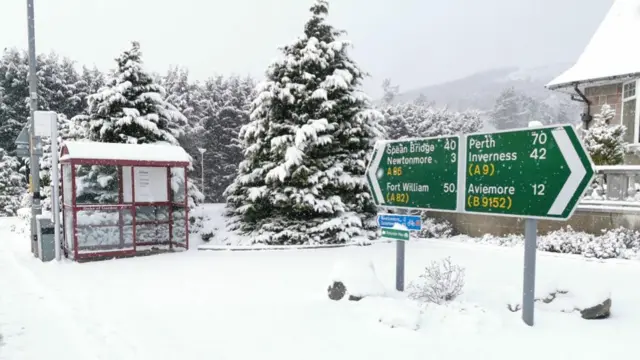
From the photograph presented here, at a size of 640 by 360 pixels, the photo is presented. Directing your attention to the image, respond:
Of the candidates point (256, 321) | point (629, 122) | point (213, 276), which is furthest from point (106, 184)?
point (629, 122)

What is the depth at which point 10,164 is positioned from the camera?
30.6 m

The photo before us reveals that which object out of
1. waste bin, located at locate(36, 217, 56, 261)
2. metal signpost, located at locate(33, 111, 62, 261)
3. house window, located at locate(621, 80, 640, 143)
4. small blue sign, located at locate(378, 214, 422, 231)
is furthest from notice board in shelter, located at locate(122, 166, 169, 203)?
house window, located at locate(621, 80, 640, 143)

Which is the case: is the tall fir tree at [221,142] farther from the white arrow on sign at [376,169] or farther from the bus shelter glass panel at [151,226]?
the white arrow on sign at [376,169]

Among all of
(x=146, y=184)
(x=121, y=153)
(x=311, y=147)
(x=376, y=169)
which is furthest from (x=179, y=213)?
(x=376, y=169)

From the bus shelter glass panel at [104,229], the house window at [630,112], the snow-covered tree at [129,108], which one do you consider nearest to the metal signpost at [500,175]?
the bus shelter glass panel at [104,229]

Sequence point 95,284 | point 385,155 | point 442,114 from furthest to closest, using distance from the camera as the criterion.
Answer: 1. point 442,114
2. point 95,284
3. point 385,155

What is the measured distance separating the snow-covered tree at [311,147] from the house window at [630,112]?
886 cm

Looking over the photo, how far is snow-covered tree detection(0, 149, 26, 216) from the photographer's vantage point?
28.7 m

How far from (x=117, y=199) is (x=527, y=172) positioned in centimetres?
973

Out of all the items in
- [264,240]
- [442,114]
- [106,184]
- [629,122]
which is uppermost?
[442,114]

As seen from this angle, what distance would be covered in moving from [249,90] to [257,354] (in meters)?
34.8

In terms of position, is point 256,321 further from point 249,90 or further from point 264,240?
point 249,90

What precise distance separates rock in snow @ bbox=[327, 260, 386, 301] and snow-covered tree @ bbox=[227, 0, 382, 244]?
221 inches

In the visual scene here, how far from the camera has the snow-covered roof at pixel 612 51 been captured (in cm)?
1422
